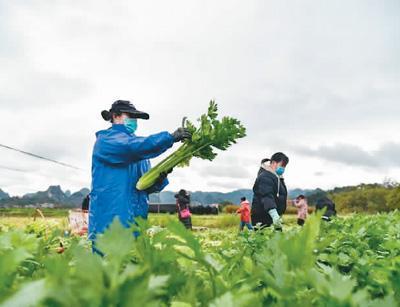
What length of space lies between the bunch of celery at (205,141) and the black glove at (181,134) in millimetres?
54

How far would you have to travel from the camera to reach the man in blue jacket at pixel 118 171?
493 cm

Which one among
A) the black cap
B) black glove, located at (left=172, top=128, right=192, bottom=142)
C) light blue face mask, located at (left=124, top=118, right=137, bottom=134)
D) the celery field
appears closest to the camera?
the celery field

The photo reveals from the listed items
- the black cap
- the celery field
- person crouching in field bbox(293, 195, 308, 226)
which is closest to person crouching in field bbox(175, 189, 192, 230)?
person crouching in field bbox(293, 195, 308, 226)

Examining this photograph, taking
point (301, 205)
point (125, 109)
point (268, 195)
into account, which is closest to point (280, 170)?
point (268, 195)

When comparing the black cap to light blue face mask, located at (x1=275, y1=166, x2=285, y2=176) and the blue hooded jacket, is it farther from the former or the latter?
light blue face mask, located at (x1=275, y1=166, x2=285, y2=176)

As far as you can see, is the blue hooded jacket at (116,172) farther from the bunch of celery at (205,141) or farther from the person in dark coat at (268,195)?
the person in dark coat at (268,195)

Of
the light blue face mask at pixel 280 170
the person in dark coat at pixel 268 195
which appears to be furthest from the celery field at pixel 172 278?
the light blue face mask at pixel 280 170

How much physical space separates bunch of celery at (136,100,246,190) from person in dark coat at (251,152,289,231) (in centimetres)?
279

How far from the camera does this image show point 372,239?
3.01 metres

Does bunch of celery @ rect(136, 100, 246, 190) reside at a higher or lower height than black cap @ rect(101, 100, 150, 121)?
lower

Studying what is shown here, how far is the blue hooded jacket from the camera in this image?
4922 mm

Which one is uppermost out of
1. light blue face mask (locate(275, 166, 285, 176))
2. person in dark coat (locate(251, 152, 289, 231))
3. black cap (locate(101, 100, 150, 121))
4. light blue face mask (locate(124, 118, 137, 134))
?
black cap (locate(101, 100, 150, 121))

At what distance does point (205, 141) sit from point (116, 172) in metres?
0.99

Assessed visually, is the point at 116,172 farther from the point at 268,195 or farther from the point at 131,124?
the point at 268,195
